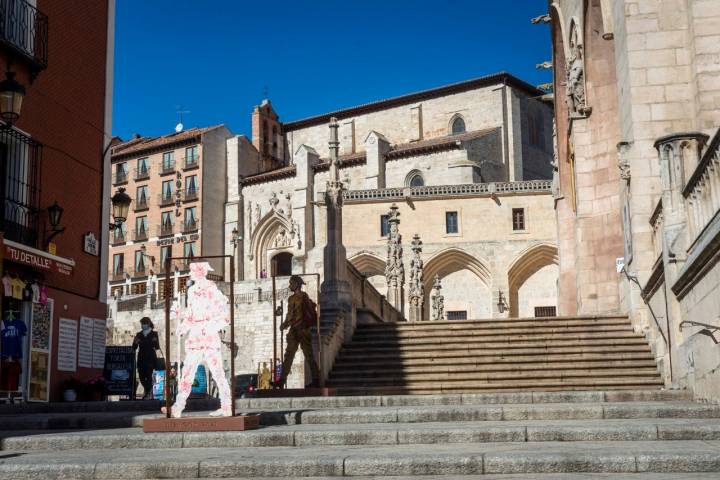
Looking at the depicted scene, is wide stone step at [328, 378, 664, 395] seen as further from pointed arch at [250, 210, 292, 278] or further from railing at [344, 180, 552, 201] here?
pointed arch at [250, 210, 292, 278]

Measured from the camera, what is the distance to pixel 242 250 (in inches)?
2729

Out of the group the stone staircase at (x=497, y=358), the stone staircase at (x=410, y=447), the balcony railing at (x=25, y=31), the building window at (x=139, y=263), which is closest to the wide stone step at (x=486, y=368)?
the stone staircase at (x=497, y=358)

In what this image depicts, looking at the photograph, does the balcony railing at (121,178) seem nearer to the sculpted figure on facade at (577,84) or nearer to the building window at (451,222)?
the building window at (451,222)

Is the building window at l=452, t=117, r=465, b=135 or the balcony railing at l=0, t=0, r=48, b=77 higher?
the building window at l=452, t=117, r=465, b=135

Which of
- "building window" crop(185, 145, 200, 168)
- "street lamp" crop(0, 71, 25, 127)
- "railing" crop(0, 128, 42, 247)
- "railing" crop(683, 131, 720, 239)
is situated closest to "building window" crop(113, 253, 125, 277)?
"building window" crop(185, 145, 200, 168)

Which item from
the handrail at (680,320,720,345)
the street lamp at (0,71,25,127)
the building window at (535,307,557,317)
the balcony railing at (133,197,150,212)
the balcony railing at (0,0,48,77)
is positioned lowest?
the handrail at (680,320,720,345)

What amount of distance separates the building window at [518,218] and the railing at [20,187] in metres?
42.3

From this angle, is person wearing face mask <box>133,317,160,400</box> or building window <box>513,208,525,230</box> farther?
building window <box>513,208,525,230</box>

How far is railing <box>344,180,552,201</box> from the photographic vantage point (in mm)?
55188

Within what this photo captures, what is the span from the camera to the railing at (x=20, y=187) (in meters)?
14.7

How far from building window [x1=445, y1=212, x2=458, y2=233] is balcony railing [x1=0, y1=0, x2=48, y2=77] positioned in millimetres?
41326

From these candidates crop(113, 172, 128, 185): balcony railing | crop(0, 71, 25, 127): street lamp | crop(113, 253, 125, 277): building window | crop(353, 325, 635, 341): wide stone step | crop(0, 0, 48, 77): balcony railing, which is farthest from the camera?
crop(113, 172, 128, 185): balcony railing

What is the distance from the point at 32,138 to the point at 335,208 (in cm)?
585

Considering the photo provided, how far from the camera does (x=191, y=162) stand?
71875 mm
